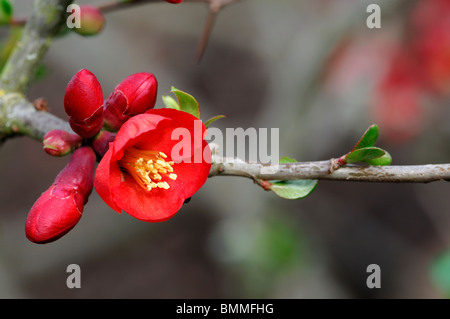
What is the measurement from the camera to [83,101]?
0.67 m

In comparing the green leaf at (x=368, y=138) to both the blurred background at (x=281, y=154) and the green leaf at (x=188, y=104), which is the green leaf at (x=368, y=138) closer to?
the green leaf at (x=188, y=104)

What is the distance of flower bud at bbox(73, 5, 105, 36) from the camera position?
1.01 m

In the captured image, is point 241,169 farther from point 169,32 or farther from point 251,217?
point 169,32

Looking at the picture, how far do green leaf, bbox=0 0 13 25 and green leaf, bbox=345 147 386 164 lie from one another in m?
0.83

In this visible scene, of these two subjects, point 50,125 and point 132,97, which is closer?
point 132,97

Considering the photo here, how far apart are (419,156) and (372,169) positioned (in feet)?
6.83

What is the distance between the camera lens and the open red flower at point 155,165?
2.11 feet

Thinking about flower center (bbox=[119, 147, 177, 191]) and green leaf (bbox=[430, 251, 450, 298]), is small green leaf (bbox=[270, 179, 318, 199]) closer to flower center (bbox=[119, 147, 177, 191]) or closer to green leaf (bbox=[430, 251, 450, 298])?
flower center (bbox=[119, 147, 177, 191])

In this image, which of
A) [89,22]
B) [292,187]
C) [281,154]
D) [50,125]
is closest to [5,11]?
[89,22]

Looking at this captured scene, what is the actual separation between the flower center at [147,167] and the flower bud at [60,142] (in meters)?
0.08

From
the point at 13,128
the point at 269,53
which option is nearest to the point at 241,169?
the point at 13,128

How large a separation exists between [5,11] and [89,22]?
202mm

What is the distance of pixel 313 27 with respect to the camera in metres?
2.28

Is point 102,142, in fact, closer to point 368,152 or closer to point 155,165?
point 155,165
